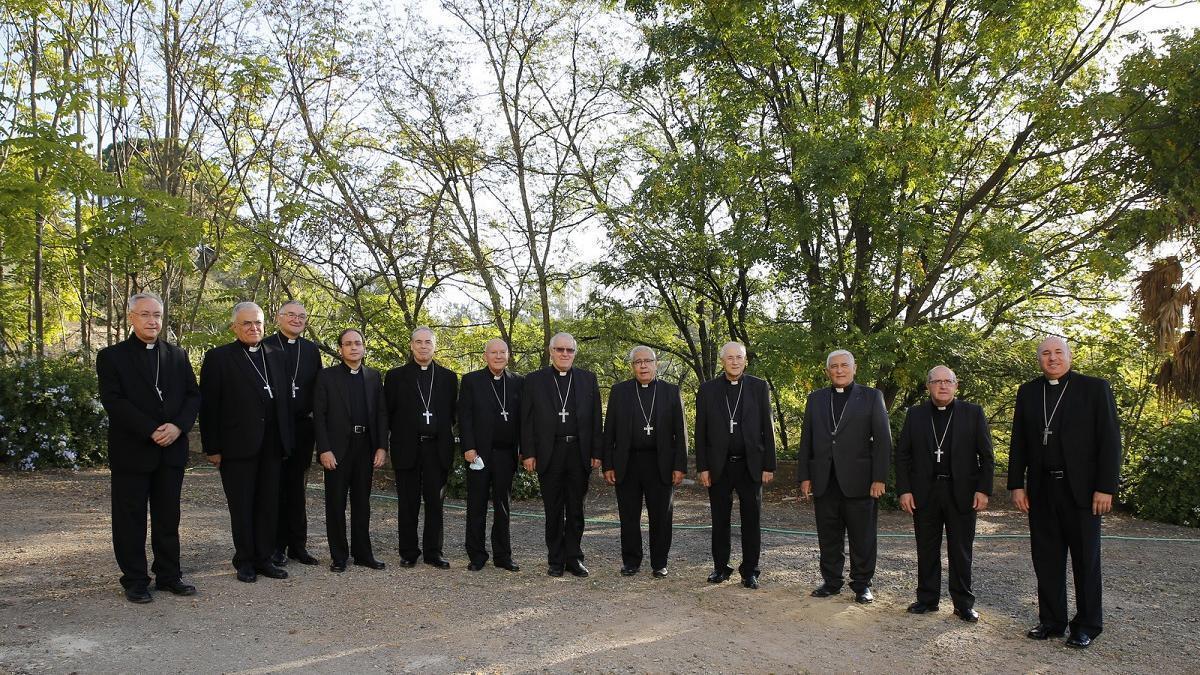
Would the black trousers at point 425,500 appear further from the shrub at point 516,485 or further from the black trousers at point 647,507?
the shrub at point 516,485

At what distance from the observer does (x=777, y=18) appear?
11.4 meters

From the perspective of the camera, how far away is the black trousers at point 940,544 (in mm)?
5719

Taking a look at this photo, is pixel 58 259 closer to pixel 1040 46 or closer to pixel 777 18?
pixel 777 18

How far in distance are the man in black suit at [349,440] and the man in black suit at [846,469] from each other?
3.30 m

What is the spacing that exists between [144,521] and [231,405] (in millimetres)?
979

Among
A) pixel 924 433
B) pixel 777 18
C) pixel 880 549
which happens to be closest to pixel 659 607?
pixel 924 433

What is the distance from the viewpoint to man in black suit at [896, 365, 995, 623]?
5.77 meters

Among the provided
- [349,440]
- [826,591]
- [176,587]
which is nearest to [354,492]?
[349,440]

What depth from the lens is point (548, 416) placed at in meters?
6.89

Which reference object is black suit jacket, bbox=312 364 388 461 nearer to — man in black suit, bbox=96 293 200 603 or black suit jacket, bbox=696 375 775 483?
man in black suit, bbox=96 293 200 603

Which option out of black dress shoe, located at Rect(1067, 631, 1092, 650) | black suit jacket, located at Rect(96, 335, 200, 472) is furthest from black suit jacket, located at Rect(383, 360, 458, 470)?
Answer: black dress shoe, located at Rect(1067, 631, 1092, 650)

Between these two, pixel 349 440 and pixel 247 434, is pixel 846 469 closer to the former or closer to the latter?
pixel 349 440

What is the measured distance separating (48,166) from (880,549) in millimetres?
10279

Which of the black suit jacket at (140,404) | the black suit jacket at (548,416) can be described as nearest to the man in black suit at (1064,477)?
the black suit jacket at (548,416)
